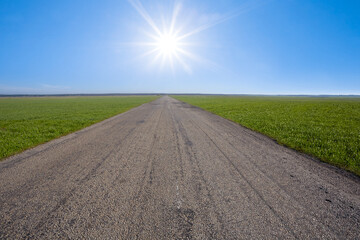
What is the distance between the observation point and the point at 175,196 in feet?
10.8

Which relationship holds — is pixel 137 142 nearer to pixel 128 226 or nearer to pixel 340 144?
pixel 128 226

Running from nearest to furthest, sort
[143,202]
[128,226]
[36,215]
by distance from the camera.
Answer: [128,226]
[36,215]
[143,202]

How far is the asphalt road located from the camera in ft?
8.02

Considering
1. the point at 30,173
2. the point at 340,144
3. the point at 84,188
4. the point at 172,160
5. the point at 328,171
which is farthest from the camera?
the point at 340,144

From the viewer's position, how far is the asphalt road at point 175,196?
96.3 inches

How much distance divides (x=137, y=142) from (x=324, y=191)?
6.46 meters

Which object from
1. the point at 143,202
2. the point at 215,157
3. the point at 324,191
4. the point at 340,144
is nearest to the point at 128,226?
the point at 143,202

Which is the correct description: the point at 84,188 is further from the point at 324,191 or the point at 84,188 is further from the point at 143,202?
the point at 324,191

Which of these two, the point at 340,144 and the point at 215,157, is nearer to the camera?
the point at 215,157

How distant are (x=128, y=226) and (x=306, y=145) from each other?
7.98 metres

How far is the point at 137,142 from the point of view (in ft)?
23.4

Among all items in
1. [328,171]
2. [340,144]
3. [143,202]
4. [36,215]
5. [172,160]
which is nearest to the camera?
[36,215]

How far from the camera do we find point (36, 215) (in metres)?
2.73

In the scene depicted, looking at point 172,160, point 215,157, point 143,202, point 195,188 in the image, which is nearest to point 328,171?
point 215,157
